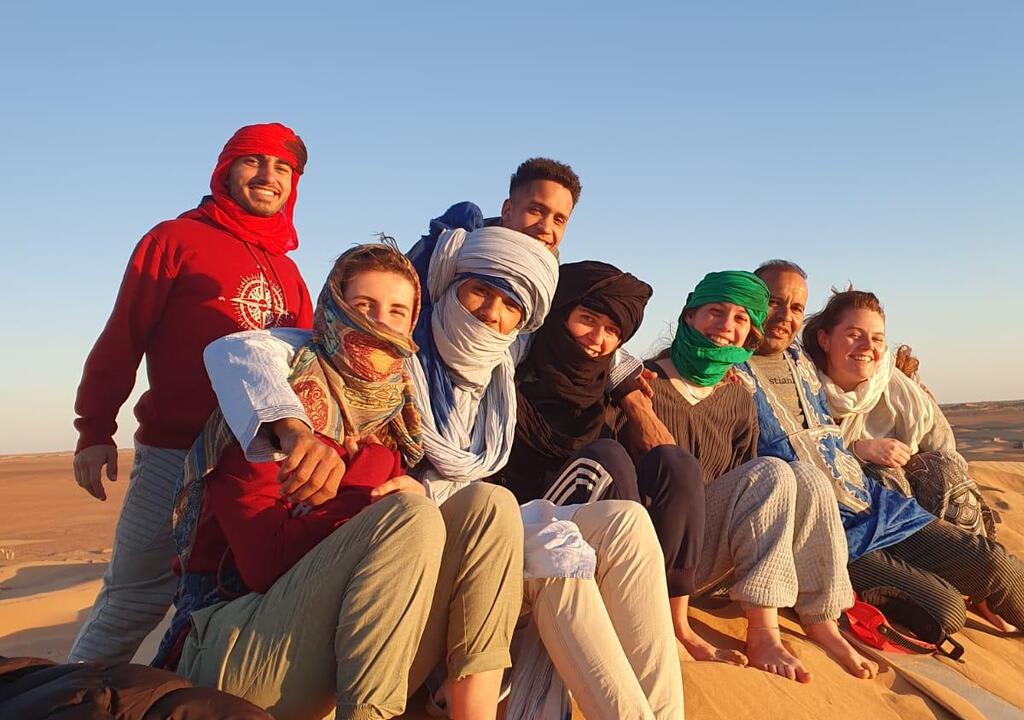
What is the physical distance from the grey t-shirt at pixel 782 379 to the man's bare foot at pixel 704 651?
5.76 ft

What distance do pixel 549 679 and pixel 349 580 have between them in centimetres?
88

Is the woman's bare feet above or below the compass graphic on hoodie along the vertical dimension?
below

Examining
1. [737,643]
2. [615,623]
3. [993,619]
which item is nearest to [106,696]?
[615,623]

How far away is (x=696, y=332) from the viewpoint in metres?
4.67

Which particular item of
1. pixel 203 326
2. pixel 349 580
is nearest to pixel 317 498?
pixel 349 580

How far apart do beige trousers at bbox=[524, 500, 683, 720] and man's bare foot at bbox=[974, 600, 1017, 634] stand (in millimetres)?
3152

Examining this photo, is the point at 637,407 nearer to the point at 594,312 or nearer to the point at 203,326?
the point at 594,312

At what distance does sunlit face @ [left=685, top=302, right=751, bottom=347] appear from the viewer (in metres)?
4.64

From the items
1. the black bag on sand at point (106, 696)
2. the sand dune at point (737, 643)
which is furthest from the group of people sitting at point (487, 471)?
the black bag on sand at point (106, 696)

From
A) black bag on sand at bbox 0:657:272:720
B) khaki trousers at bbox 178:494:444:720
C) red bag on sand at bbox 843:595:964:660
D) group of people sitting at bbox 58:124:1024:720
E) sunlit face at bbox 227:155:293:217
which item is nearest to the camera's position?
black bag on sand at bbox 0:657:272:720

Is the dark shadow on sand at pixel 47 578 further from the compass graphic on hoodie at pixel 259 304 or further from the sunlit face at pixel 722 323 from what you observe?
the sunlit face at pixel 722 323

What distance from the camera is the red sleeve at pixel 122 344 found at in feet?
12.7

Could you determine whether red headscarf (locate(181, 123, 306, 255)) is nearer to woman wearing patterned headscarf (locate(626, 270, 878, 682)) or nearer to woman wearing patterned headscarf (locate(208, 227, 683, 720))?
woman wearing patterned headscarf (locate(208, 227, 683, 720))

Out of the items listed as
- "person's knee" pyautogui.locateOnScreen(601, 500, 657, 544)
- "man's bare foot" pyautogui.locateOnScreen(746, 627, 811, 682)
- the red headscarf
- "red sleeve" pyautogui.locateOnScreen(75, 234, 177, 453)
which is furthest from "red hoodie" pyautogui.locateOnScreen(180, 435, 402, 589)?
"man's bare foot" pyautogui.locateOnScreen(746, 627, 811, 682)
